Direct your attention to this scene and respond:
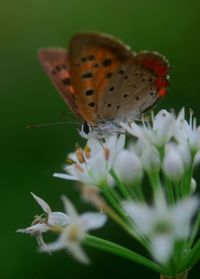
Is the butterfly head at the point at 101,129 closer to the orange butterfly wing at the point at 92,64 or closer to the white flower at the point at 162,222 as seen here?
the orange butterfly wing at the point at 92,64

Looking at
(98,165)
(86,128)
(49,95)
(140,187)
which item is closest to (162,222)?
(140,187)

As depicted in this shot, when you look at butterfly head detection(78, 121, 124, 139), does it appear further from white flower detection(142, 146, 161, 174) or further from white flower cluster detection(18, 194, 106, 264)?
white flower cluster detection(18, 194, 106, 264)

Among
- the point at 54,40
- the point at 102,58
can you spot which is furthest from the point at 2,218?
the point at 102,58

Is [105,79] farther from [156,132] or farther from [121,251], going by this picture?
[121,251]

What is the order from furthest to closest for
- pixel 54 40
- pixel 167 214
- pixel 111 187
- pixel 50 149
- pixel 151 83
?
pixel 54 40 < pixel 50 149 < pixel 151 83 < pixel 111 187 < pixel 167 214

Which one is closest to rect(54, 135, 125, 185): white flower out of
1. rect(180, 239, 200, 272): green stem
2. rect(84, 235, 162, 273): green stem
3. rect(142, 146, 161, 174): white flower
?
rect(142, 146, 161, 174): white flower

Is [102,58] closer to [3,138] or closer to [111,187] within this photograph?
[111,187]
